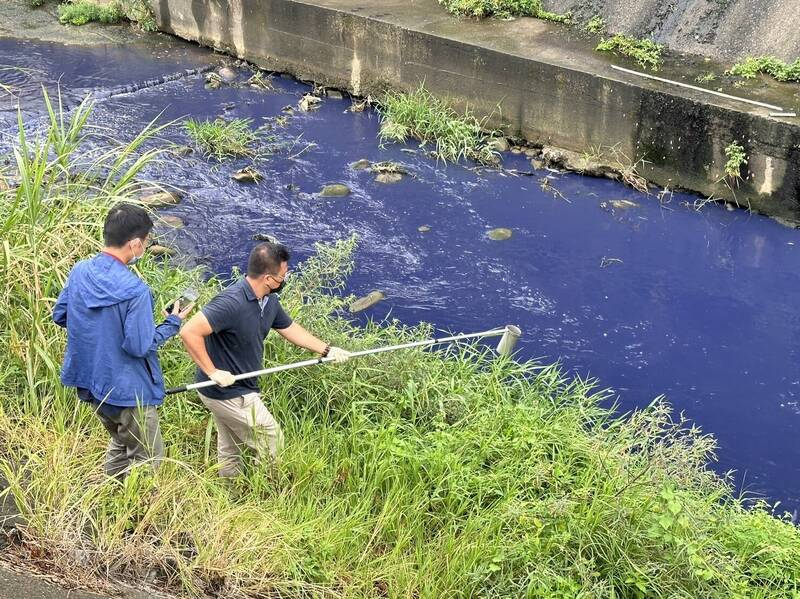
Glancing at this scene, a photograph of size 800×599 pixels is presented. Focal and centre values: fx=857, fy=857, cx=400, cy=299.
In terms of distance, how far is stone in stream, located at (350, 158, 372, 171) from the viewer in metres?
9.71

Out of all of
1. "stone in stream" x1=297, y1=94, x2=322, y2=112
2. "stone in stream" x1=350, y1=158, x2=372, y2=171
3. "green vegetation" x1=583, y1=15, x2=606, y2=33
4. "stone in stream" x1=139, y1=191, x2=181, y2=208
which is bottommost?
"stone in stream" x1=139, y1=191, x2=181, y2=208

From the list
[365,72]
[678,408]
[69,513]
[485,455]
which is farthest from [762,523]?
[365,72]

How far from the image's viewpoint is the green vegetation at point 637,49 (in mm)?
9867

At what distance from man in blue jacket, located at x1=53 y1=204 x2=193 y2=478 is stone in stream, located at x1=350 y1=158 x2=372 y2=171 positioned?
5.93m

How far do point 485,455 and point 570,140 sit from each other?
19.9 ft

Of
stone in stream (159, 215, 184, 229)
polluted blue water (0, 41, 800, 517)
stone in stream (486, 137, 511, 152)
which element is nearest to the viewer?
polluted blue water (0, 41, 800, 517)

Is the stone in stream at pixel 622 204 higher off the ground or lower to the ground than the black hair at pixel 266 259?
lower

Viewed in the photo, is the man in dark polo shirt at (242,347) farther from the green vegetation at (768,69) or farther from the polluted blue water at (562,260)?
the green vegetation at (768,69)

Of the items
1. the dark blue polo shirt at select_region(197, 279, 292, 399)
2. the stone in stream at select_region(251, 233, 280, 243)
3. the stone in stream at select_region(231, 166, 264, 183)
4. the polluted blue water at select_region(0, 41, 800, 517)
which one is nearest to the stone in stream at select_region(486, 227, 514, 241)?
the polluted blue water at select_region(0, 41, 800, 517)

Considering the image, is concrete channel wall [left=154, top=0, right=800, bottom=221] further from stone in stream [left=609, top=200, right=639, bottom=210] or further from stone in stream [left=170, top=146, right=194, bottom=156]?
stone in stream [left=170, top=146, right=194, bottom=156]

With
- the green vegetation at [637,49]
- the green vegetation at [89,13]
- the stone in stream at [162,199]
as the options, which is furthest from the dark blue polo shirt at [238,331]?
the green vegetation at [89,13]

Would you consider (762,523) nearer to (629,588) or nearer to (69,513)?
(629,588)

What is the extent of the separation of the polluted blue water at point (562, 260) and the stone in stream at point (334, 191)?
0.11 m

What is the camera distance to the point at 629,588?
155 inches
